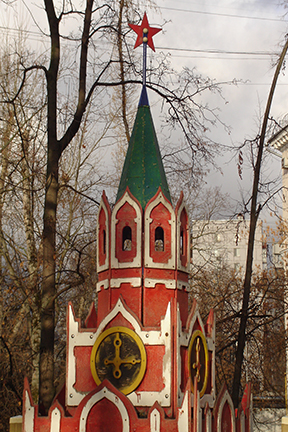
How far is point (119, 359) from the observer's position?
7852 millimetres

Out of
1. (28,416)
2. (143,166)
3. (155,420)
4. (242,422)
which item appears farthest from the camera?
(143,166)

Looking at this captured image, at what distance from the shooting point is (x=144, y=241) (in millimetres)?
8344

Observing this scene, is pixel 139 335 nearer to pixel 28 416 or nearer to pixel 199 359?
pixel 199 359

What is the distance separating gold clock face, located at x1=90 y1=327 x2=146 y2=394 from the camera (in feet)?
25.4

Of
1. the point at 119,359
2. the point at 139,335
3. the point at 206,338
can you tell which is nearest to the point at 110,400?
the point at 119,359

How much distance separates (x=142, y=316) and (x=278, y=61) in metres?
6.35

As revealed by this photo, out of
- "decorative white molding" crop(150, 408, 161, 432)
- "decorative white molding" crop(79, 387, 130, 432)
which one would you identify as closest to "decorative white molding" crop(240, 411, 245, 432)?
"decorative white molding" crop(150, 408, 161, 432)

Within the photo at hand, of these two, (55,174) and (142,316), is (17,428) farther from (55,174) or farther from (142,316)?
(55,174)

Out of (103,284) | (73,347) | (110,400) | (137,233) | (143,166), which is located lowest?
(110,400)

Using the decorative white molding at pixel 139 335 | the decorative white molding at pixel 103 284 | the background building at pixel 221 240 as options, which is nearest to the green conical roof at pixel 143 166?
the decorative white molding at pixel 103 284

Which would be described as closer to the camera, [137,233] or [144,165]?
[137,233]

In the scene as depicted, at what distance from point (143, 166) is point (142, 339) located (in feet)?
8.61

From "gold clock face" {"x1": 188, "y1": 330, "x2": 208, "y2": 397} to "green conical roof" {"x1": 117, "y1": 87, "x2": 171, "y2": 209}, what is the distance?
207cm

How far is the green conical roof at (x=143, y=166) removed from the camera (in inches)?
343
